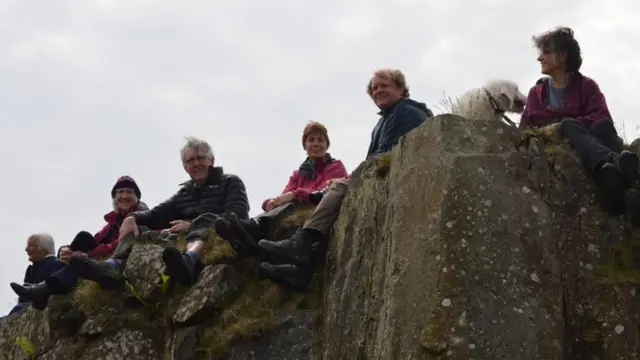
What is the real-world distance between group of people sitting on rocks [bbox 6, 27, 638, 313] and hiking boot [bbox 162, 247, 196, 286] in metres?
0.01

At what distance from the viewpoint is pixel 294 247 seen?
11.1 metres

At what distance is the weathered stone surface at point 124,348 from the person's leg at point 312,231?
2.41 meters

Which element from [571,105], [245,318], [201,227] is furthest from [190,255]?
[571,105]

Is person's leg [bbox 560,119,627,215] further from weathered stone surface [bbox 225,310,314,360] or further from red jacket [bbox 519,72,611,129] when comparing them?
weathered stone surface [bbox 225,310,314,360]

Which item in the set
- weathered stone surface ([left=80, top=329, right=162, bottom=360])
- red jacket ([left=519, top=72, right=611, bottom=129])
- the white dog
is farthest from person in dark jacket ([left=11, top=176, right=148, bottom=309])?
red jacket ([left=519, top=72, right=611, bottom=129])

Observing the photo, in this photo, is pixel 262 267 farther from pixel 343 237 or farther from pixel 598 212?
pixel 598 212

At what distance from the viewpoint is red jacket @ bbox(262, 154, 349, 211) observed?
13.0 metres

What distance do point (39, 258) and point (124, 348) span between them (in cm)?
364

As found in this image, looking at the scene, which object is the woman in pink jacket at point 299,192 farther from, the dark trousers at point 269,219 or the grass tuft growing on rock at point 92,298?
the grass tuft growing on rock at point 92,298

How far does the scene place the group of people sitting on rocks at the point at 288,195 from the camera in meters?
10.2

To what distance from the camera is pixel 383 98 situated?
468 inches

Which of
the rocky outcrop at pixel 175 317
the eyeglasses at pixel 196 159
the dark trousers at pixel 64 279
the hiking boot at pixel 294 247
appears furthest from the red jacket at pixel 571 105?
the dark trousers at pixel 64 279

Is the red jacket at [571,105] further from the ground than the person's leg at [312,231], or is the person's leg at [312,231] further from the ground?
the red jacket at [571,105]

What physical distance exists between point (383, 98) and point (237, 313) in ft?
9.81
